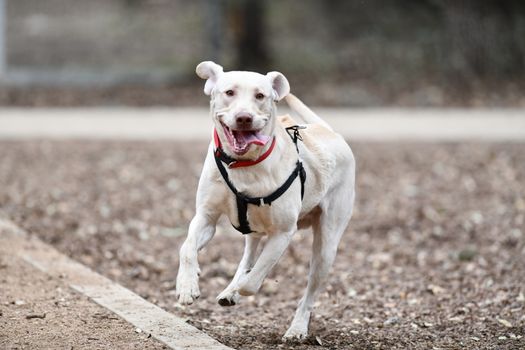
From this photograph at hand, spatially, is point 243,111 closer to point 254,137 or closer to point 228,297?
point 254,137

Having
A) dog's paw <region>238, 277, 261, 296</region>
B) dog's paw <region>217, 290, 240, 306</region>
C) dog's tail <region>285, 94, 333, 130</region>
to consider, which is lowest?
dog's paw <region>217, 290, 240, 306</region>

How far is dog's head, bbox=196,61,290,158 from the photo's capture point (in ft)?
17.7

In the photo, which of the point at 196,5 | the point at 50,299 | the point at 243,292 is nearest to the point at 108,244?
the point at 50,299

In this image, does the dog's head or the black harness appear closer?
the dog's head

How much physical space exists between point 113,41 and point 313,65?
424cm

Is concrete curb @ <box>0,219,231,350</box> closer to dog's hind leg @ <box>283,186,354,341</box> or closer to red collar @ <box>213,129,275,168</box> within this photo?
dog's hind leg @ <box>283,186,354,341</box>

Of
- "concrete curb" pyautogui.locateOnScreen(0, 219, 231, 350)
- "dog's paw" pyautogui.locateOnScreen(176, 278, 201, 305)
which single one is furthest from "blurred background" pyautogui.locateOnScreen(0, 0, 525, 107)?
"dog's paw" pyautogui.locateOnScreen(176, 278, 201, 305)

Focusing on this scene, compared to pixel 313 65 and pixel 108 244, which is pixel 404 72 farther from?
pixel 108 244

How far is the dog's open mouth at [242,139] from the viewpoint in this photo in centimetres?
548

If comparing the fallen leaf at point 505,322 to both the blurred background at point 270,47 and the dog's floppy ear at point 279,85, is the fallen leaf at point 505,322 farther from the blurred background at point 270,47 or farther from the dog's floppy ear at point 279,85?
the blurred background at point 270,47

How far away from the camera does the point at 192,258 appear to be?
565cm

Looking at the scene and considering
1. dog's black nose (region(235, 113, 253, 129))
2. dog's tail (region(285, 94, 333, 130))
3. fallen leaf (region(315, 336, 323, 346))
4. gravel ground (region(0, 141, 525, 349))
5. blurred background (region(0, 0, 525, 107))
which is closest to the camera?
dog's black nose (region(235, 113, 253, 129))

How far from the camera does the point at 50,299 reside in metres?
6.69

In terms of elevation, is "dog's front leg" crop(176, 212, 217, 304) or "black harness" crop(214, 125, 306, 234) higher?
"black harness" crop(214, 125, 306, 234)
